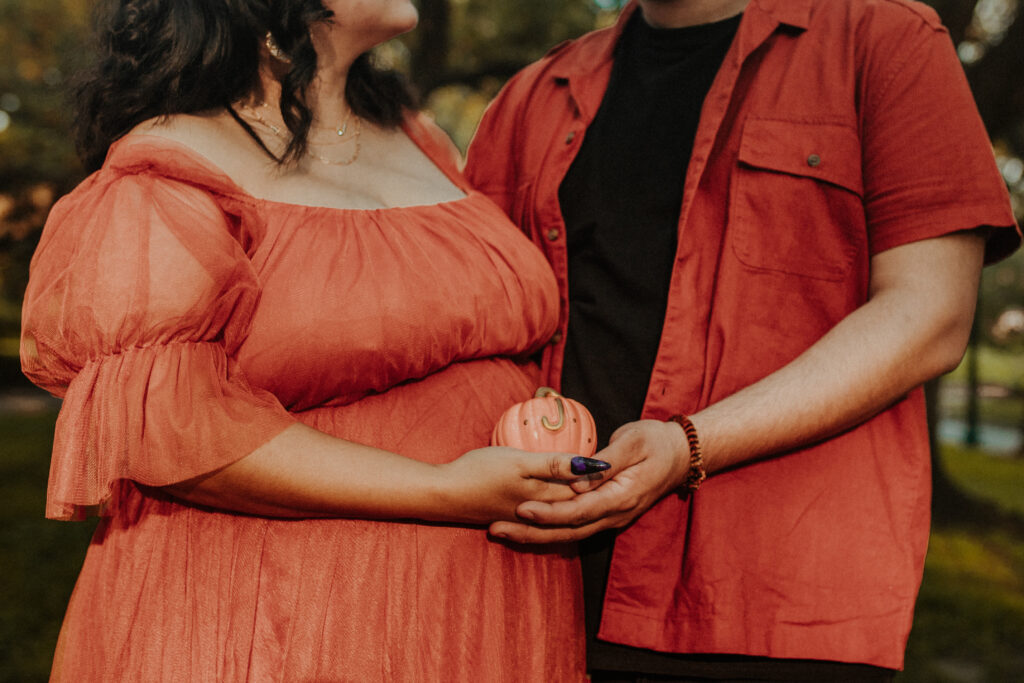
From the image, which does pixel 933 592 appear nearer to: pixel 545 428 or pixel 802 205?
pixel 802 205

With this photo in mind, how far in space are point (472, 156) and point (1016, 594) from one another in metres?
6.27

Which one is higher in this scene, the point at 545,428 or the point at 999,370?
the point at 545,428

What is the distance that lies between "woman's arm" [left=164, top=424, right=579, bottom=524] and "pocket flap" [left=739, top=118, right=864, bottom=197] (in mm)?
915

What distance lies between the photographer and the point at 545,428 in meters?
1.83

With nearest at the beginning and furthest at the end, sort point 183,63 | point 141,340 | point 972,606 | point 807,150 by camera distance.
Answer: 1. point 141,340
2. point 183,63
3. point 807,150
4. point 972,606

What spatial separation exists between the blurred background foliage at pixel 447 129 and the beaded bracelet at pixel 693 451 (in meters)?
2.70

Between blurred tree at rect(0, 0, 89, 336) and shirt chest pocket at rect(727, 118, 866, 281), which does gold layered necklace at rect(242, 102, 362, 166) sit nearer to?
shirt chest pocket at rect(727, 118, 866, 281)

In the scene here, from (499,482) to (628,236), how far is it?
33.4 inches

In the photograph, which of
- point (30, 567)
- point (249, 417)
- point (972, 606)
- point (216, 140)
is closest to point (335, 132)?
point (216, 140)

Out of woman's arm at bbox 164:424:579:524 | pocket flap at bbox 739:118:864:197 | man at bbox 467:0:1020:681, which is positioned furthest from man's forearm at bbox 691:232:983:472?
woman's arm at bbox 164:424:579:524

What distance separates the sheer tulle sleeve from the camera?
1604mm

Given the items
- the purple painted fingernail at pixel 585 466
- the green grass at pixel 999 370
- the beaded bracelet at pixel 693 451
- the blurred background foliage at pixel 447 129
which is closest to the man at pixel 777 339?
the beaded bracelet at pixel 693 451

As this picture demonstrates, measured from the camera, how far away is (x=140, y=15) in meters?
1.97

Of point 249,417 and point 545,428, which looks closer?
point 249,417
